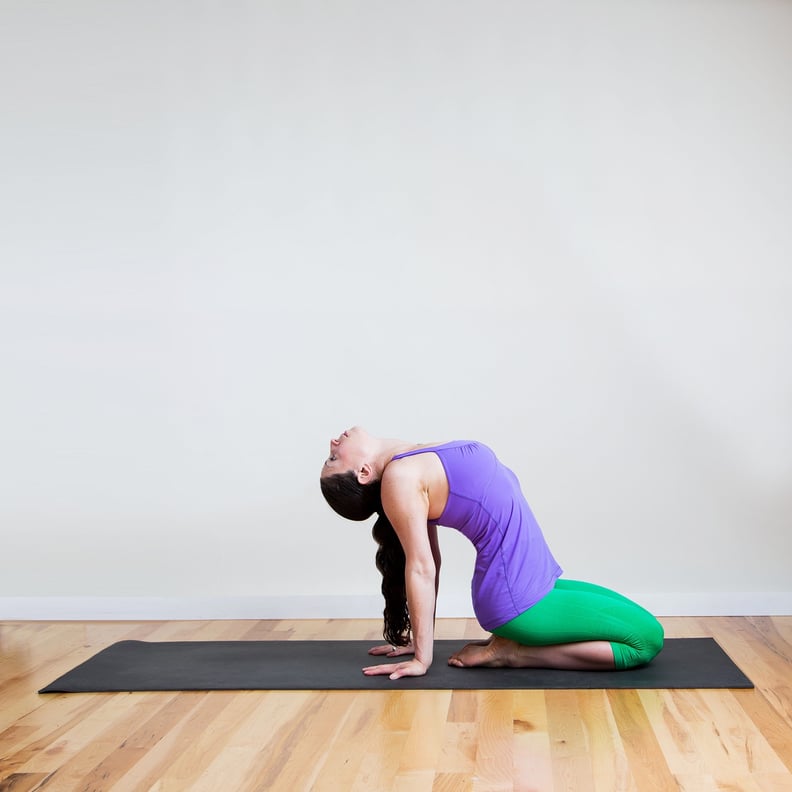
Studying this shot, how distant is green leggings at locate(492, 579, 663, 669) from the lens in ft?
9.71

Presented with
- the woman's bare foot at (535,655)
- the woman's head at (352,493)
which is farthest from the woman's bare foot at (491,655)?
the woman's head at (352,493)

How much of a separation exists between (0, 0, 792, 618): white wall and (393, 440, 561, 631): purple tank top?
41.0 inches

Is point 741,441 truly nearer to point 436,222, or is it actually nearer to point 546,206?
point 546,206

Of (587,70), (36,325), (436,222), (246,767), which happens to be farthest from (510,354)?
(246,767)

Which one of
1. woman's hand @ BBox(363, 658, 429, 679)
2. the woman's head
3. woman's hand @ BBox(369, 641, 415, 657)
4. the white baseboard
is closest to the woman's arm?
woman's hand @ BBox(363, 658, 429, 679)

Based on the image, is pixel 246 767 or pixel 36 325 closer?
pixel 246 767

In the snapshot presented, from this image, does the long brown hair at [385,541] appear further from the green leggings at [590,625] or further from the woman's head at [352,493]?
the green leggings at [590,625]

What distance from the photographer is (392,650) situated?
10.8 ft

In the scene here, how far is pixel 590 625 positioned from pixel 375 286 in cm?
180

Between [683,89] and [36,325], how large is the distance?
2.89 metres

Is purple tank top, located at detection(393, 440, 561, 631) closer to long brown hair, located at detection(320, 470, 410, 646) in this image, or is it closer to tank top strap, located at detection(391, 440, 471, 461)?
tank top strap, located at detection(391, 440, 471, 461)

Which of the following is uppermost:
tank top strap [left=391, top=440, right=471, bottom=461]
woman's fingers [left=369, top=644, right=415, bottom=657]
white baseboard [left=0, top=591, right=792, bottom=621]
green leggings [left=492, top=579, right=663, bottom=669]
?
tank top strap [left=391, top=440, right=471, bottom=461]

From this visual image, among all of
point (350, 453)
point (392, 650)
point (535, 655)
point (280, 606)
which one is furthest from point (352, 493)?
point (280, 606)

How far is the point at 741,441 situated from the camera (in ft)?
13.3
